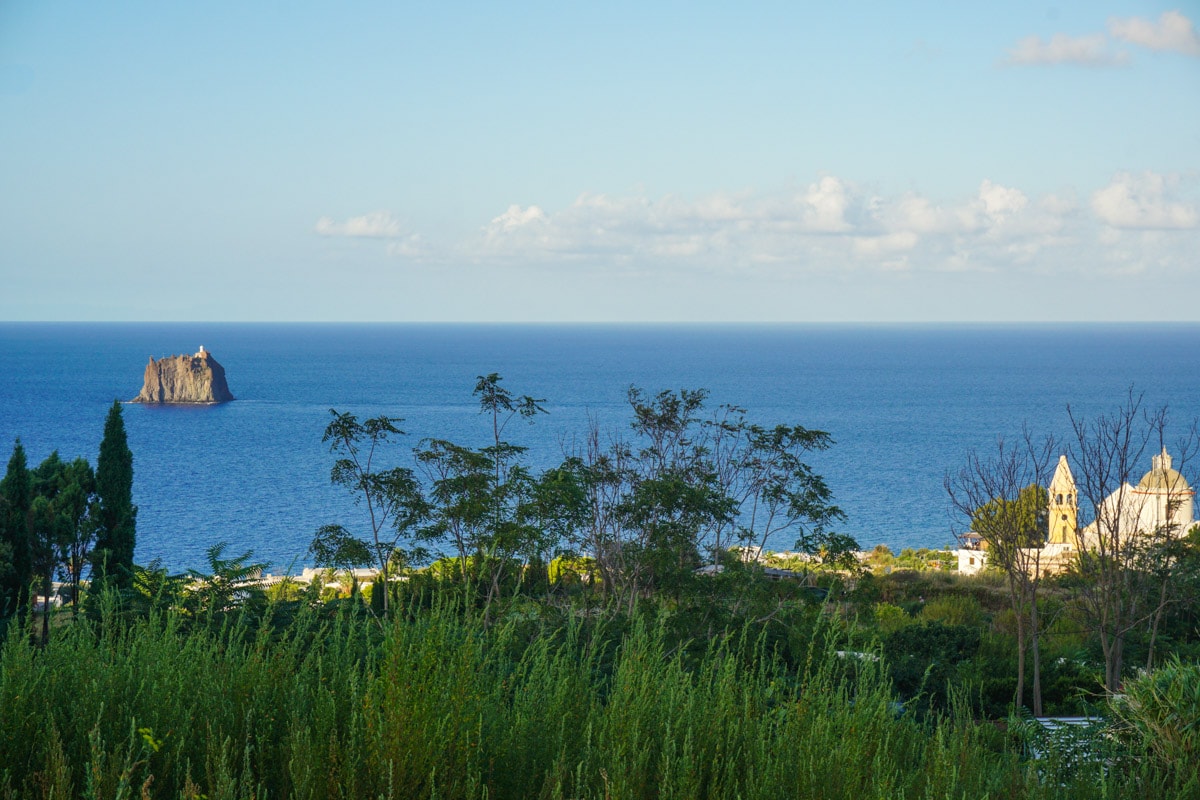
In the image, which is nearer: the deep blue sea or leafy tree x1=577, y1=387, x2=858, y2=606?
leafy tree x1=577, y1=387, x2=858, y2=606

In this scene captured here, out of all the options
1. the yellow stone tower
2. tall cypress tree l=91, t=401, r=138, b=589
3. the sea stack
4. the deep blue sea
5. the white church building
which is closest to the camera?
tall cypress tree l=91, t=401, r=138, b=589

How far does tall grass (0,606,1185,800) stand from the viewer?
269 cm

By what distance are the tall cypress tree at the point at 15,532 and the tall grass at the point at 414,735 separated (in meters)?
15.4

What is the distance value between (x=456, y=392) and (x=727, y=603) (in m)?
103

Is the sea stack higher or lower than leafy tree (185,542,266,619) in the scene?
lower

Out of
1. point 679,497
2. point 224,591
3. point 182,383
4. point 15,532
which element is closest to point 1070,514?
point 679,497

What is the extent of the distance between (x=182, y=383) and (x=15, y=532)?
97.2 m

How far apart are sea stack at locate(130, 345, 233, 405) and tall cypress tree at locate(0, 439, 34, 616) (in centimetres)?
9328

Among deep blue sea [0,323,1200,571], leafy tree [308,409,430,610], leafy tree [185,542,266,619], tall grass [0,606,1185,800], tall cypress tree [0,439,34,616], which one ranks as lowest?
deep blue sea [0,323,1200,571]

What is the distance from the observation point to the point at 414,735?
2.71m

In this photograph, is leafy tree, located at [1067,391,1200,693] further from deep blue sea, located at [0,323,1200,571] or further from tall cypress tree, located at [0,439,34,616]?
tall cypress tree, located at [0,439,34,616]

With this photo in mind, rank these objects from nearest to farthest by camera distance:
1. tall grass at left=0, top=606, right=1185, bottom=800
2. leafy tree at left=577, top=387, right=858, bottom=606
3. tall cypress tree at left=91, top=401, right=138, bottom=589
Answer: tall grass at left=0, top=606, right=1185, bottom=800 → leafy tree at left=577, top=387, right=858, bottom=606 → tall cypress tree at left=91, top=401, right=138, bottom=589

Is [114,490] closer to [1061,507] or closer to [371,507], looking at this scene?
[371,507]

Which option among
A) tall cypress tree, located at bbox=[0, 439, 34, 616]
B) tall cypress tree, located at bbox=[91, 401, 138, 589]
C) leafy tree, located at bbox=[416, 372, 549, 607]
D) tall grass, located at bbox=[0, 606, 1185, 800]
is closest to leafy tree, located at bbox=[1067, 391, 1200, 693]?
leafy tree, located at bbox=[416, 372, 549, 607]
